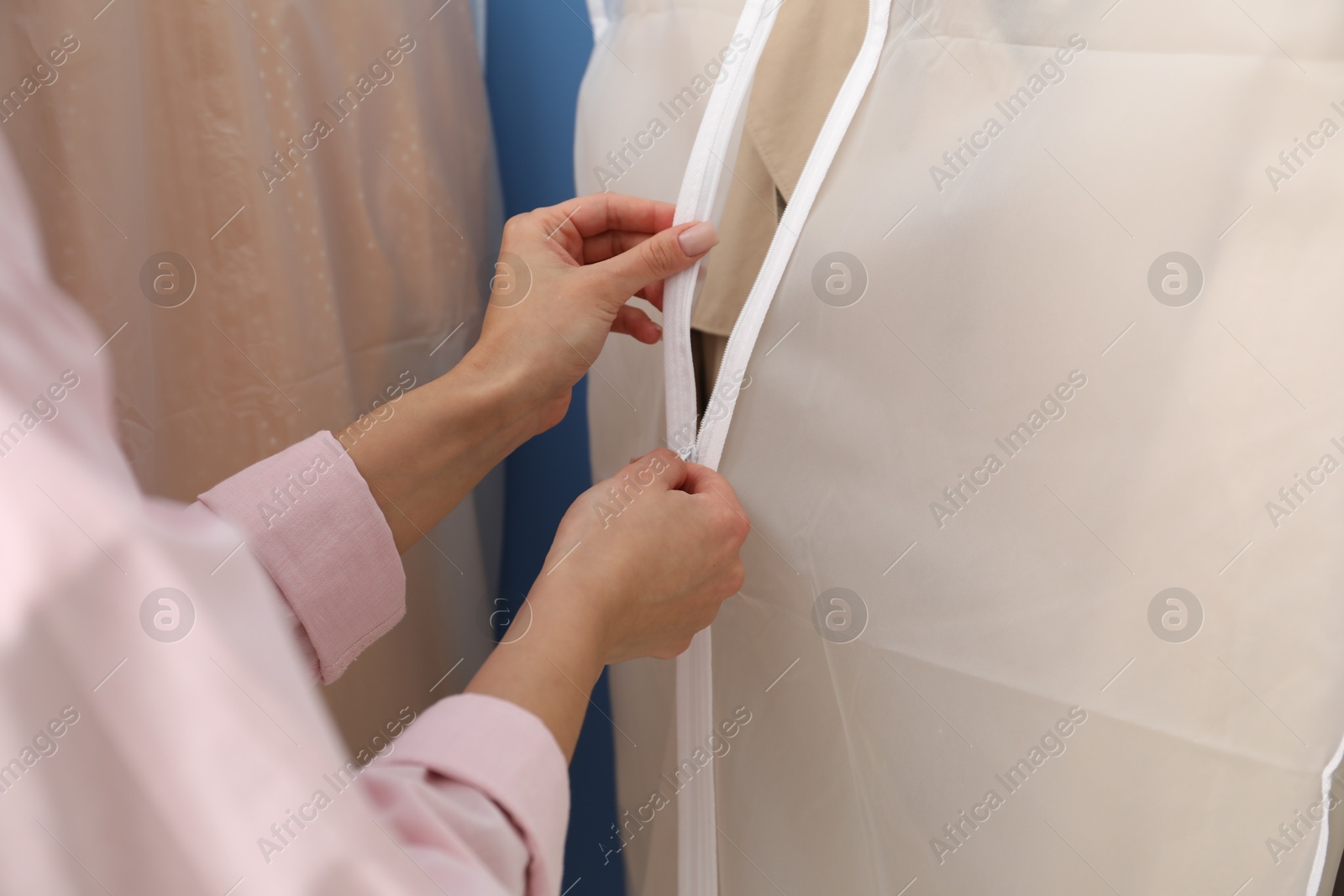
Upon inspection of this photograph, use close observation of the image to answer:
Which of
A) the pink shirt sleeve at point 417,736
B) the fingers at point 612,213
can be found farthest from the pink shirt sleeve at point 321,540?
the fingers at point 612,213

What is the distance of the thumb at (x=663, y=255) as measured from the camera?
588mm

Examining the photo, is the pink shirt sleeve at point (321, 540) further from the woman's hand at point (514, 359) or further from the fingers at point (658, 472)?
the fingers at point (658, 472)

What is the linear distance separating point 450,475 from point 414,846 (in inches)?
15.9

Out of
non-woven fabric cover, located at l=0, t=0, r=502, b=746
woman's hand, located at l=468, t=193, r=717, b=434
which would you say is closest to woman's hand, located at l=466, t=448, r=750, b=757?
woman's hand, located at l=468, t=193, r=717, b=434

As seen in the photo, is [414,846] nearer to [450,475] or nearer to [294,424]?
[450,475]

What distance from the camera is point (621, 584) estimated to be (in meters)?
0.53

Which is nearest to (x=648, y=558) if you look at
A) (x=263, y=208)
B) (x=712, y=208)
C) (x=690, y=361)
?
(x=690, y=361)

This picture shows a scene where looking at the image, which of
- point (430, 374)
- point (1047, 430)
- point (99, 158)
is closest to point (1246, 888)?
point (1047, 430)

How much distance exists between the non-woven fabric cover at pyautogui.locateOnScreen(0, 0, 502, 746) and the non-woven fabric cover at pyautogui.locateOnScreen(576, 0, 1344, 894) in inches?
13.2

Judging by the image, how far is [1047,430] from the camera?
0.54 meters

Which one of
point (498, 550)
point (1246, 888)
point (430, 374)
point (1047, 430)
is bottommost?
point (498, 550)

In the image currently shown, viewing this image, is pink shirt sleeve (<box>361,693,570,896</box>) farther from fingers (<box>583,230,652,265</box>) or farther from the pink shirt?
fingers (<box>583,230,652,265</box>)

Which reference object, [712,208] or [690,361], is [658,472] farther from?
[712,208]

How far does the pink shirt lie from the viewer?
0.82ft
